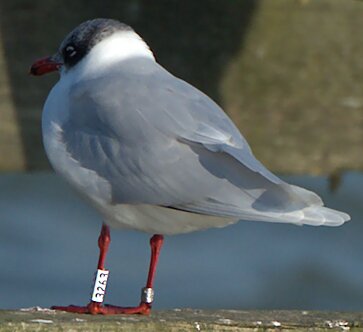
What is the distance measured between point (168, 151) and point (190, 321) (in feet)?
1.54

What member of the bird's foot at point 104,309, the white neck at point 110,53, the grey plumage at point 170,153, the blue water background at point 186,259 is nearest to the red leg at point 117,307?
the bird's foot at point 104,309

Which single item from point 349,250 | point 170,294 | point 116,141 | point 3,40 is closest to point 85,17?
point 3,40

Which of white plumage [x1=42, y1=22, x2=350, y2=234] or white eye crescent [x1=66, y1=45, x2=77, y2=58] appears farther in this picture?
white eye crescent [x1=66, y1=45, x2=77, y2=58]

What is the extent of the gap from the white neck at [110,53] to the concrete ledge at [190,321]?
61 centimetres

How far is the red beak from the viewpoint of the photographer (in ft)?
9.14

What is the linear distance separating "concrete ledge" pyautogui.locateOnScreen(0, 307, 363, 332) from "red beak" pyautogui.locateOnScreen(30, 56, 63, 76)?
2.27 ft

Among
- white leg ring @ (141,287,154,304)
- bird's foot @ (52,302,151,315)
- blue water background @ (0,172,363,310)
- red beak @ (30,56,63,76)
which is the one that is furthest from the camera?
blue water background @ (0,172,363,310)

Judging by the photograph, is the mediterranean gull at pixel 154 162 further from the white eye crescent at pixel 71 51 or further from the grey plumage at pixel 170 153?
the white eye crescent at pixel 71 51

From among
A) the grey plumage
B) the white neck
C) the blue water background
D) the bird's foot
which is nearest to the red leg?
the bird's foot

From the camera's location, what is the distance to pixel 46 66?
9.23 feet

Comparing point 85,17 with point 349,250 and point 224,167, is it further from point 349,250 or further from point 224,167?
point 349,250

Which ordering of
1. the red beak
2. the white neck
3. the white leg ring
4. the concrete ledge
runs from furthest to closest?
the red beak
the white neck
the white leg ring
the concrete ledge

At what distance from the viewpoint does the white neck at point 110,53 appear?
105 inches

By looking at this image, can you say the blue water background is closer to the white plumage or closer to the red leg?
the red leg
